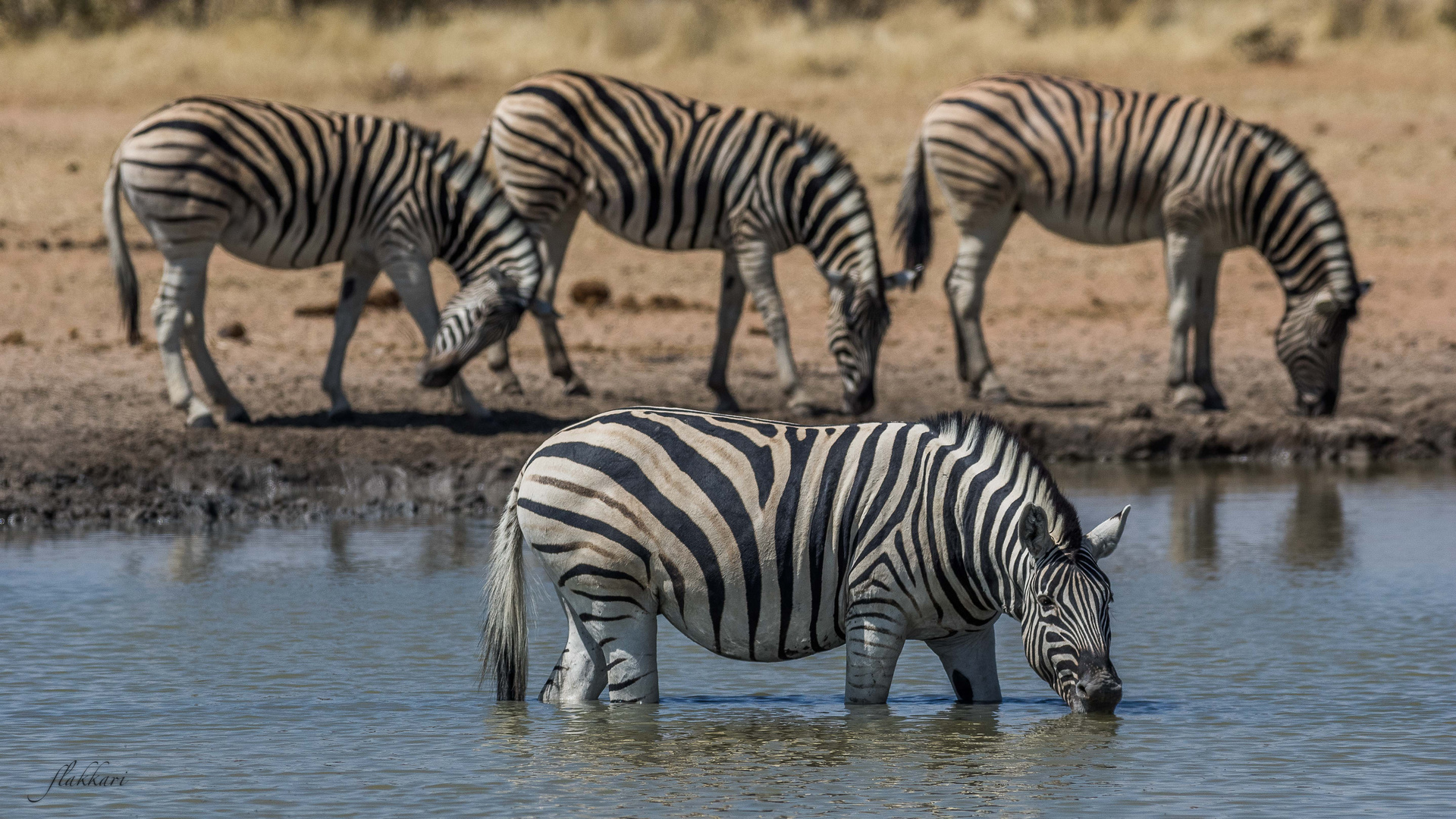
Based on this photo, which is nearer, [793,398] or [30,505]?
[30,505]

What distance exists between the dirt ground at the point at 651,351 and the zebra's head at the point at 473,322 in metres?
0.40

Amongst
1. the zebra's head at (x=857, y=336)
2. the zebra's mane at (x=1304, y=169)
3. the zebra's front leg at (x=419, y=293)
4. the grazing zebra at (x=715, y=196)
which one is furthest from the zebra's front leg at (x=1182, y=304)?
the zebra's front leg at (x=419, y=293)

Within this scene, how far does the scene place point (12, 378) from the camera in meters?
12.8

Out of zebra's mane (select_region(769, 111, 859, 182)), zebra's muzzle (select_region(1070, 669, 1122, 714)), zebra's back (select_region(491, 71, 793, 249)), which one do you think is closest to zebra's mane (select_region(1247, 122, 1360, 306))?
zebra's mane (select_region(769, 111, 859, 182))

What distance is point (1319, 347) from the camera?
13703mm

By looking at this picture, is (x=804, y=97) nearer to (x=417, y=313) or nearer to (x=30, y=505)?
(x=417, y=313)

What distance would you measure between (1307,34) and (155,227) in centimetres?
2044

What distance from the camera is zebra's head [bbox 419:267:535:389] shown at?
39.7ft

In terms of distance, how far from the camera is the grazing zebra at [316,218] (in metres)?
11.7

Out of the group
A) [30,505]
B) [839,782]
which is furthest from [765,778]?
[30,505]

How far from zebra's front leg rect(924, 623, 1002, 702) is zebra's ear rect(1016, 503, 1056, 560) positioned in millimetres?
583

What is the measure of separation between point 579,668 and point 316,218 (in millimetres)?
6184

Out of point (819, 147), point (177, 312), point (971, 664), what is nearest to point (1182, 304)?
point (819, 147)

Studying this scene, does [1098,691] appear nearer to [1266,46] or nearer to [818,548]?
[818,548]
